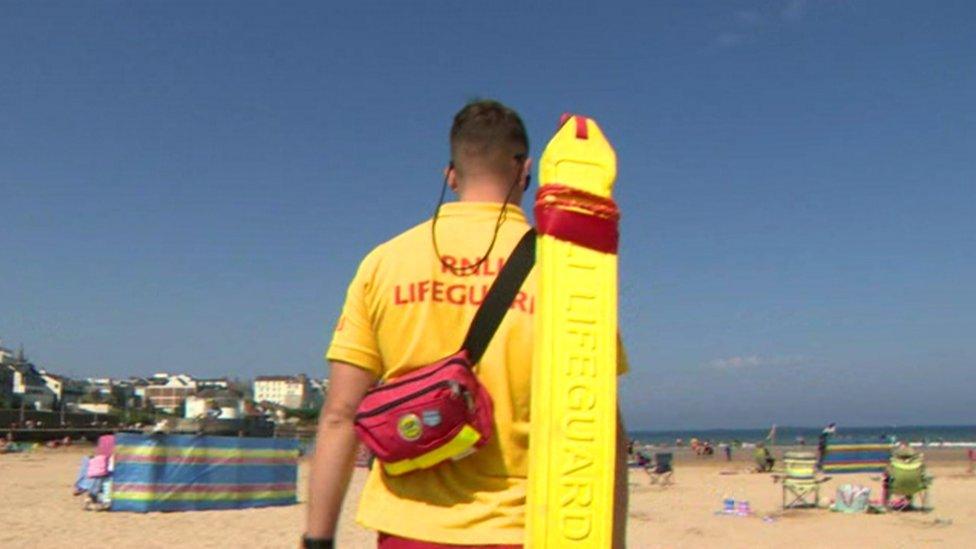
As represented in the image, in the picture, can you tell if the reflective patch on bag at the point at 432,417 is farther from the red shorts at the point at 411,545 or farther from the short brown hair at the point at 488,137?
the short brown hair at the point at 488,137

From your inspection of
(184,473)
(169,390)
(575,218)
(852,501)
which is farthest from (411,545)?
(169,390)

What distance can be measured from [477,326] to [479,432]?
0.22 metres

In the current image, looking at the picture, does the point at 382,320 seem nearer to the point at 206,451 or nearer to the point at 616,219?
the point at 616,219

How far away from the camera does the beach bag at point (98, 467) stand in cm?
1532

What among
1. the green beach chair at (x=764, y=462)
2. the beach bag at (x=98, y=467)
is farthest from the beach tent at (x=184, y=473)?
the green beach chair at (x=764, y=462)

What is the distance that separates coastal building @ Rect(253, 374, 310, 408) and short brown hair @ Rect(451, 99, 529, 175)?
16544cm

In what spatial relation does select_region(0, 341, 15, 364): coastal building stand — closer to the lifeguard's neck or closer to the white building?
the white building

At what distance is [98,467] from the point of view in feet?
50.8

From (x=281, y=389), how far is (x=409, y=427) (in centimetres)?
17736

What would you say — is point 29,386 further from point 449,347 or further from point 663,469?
point 449,347

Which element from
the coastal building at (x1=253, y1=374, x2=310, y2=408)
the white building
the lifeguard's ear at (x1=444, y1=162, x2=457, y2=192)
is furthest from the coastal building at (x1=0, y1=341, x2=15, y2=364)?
the lifeguard's ear at (x1=444, y1=162, x2=457, y2=192)

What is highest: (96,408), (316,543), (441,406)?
(441,406)

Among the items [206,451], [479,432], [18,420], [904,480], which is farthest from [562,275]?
[18,420]

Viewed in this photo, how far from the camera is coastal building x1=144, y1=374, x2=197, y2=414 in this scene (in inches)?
5658
